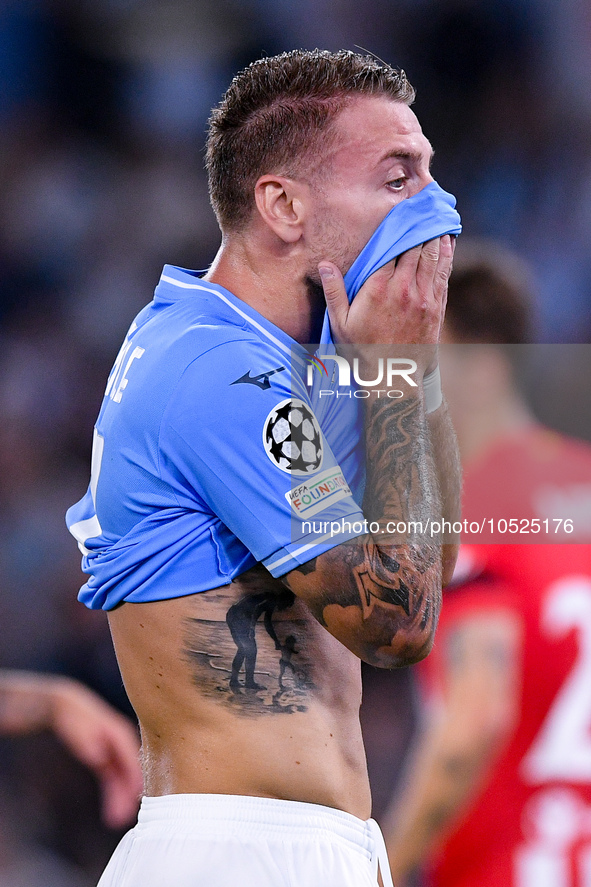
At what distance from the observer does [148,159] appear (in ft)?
13.3

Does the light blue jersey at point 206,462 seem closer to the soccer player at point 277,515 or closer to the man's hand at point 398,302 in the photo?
the soccer player at point 277,515

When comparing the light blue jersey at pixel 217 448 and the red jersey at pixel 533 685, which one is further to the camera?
the red jersey at pixel 533 685

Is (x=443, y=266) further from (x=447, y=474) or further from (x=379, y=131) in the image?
(x=447, y=474)

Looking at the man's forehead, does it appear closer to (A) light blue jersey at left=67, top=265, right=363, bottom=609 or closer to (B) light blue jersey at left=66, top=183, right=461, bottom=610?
(B) light blue jersey at left=66, top=183, right=461, bottom=610

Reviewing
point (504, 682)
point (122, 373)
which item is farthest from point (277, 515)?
point (504, 682)

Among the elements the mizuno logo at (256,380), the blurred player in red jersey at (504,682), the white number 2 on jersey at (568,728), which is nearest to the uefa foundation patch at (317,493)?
the mizuno logo at (256,380)

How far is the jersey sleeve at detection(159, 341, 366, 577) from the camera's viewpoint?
4.51 ft

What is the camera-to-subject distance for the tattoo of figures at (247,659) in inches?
57.7

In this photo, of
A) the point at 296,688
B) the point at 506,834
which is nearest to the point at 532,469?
the point at 506,834

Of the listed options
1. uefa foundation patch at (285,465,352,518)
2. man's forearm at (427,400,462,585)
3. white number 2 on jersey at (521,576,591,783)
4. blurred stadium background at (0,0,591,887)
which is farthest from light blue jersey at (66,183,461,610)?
blurred stadium background at (0,0,591,887)

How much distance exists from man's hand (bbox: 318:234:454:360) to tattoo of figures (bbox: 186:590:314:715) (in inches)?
18.8

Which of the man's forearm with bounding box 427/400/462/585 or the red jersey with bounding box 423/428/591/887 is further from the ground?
the man's forearm with bounding box 427/400/462/585

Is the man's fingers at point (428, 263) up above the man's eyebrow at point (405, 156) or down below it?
below

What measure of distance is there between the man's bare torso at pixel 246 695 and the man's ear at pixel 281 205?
0.63 m
